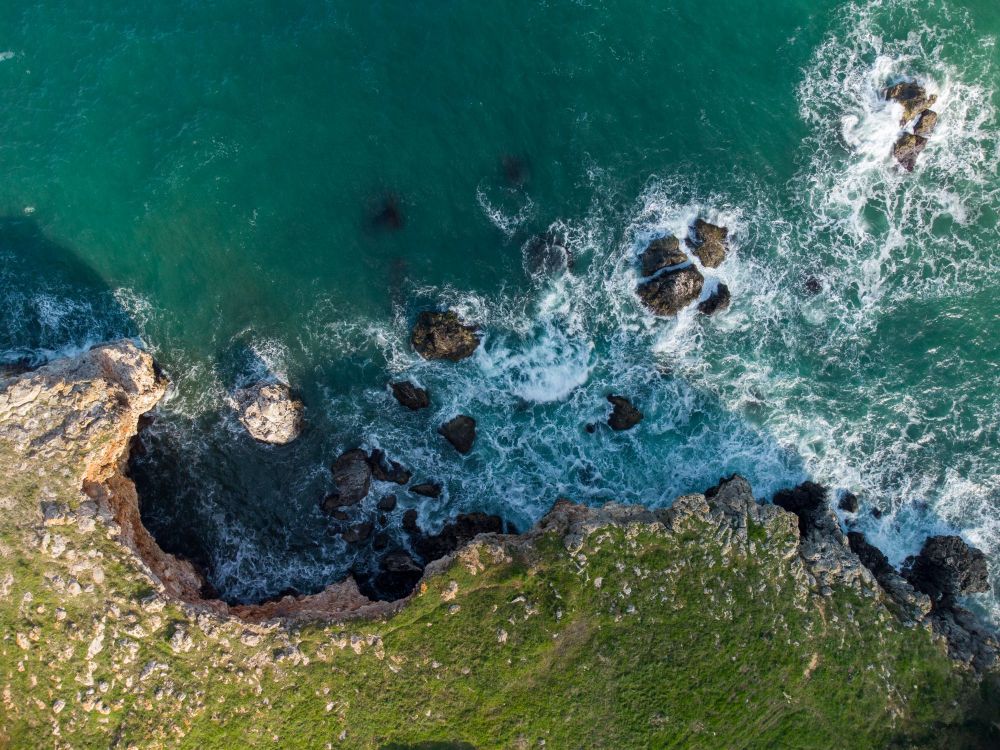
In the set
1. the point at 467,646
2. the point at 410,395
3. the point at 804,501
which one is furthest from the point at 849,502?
the point at 410,395

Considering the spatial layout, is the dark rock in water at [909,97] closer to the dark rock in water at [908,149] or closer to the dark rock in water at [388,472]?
the dark rock in water at [908,149]

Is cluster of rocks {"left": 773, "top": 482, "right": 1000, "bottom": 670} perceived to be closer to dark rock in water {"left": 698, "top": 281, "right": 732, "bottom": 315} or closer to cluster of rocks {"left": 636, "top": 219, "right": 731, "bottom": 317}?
dark rock in water {"left": 698, "top": 281, "right": 732, "bottom": 315}

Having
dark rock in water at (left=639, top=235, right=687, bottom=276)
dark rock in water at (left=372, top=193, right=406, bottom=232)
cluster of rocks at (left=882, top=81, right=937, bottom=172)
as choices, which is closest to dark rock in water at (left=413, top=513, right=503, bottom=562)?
dark rock in water at (left=639, top=235, right=687, bottom=276)

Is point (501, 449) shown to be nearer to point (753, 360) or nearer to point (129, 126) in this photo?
point (753, 360)

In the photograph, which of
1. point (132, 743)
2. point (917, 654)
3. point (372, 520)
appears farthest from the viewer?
point (372, 520)

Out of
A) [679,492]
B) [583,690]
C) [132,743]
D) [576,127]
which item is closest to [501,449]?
[679,492]

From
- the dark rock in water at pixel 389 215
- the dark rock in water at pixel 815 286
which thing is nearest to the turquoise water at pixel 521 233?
the dark rock in water at pixel 389 215
